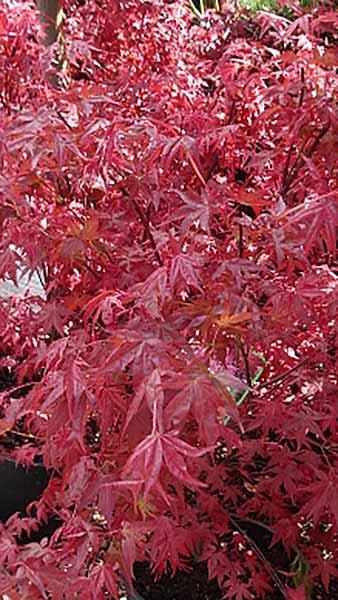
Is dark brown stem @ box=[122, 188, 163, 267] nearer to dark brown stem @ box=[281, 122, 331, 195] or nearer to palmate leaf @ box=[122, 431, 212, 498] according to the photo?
dark brown stem @ box=[281, 122, 331, 195]

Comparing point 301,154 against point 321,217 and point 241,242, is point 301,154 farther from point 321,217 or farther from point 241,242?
point 321,217

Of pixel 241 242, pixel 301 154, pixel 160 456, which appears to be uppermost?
pixel 301 154

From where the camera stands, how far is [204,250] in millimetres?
1653

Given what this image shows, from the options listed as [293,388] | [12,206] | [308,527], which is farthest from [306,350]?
[12,206]

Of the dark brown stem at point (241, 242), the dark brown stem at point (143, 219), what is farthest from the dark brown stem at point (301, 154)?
the dark brown stem at point (143, 219)

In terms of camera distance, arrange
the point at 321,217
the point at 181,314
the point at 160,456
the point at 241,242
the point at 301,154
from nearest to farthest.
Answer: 1. the point at 160,456
2. the point at 321,217
3. the point at 181,314
4. the point at 241,242
5. the point at 301,154

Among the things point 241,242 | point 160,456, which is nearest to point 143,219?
point 241,242

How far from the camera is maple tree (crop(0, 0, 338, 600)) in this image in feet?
4.14

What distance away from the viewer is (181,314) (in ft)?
4.50

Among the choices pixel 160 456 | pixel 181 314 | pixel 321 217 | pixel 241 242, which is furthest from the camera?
pixel 241 242

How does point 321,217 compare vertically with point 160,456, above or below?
above

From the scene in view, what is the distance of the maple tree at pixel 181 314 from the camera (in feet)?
4.14

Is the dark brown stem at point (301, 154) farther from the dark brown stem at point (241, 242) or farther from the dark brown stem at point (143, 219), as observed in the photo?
the dark brown stem at point (143, 219)

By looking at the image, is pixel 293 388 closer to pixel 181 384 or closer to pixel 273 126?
pixel 273 126
